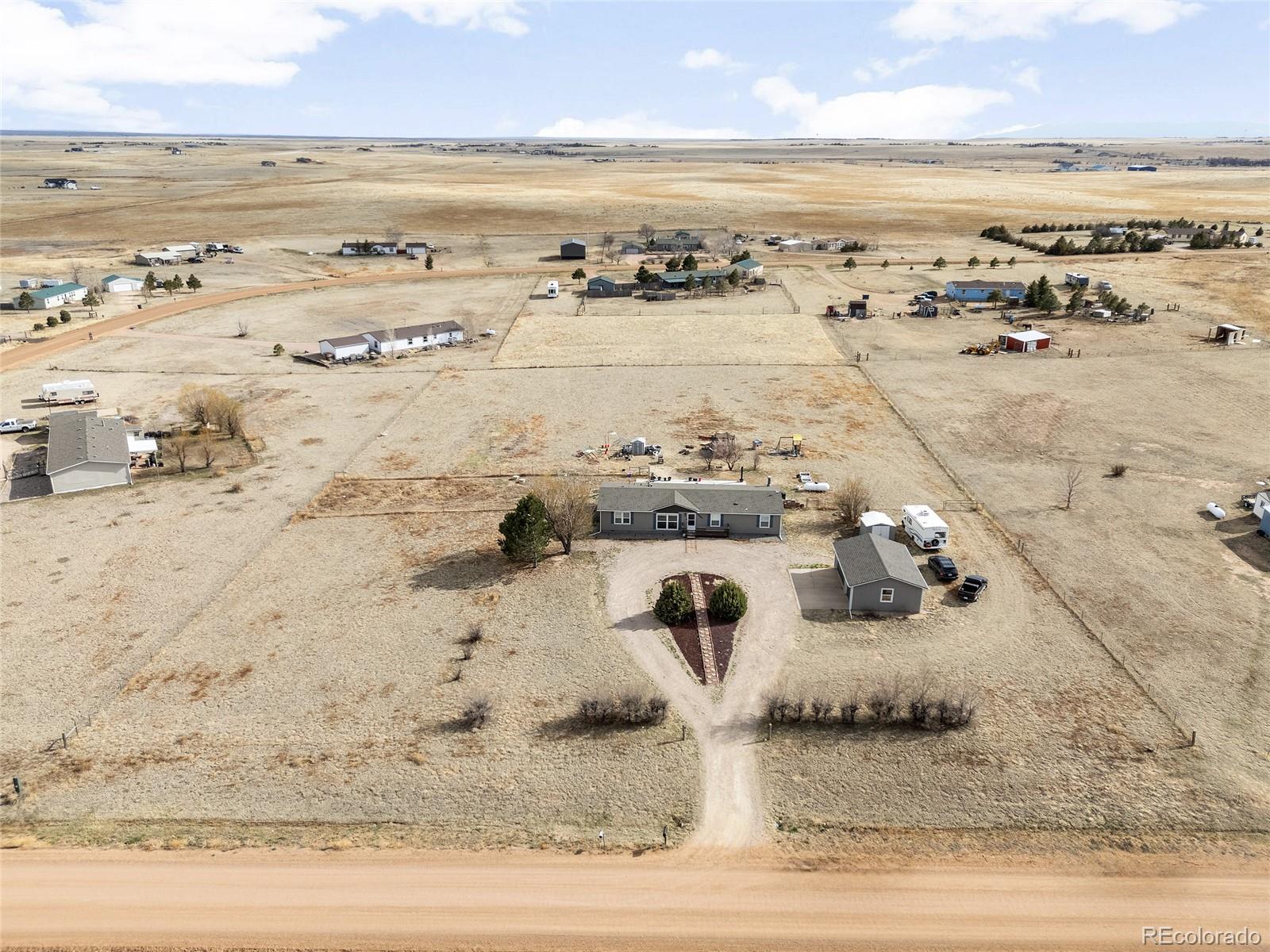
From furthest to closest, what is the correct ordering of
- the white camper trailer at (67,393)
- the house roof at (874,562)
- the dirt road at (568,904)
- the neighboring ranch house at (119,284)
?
1. the neighboring ranch house at (119,284)
2. the white camper trailer at (67,393)
3. the house roof at (874,562)
4. the dirt road at (568,904)

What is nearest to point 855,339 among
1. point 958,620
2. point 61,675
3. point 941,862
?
point 958,620

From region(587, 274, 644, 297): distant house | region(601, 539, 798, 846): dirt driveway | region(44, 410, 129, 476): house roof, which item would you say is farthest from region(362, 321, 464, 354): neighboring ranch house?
region(601, 539, 798, 846): dirt driveway

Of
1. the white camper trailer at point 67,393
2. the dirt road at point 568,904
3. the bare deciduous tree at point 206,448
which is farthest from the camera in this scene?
the white camper trailer at point 67,393

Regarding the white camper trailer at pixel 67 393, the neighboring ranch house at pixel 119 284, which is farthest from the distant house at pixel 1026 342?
the neighboring ranch house at pixel 119 284

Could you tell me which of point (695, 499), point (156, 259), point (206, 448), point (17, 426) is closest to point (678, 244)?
point (156, 259)

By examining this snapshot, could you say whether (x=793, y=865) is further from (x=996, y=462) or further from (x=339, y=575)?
(x=996, y=462)

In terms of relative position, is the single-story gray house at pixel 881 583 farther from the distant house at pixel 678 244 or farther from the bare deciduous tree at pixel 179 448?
the distant house at pixel 678 244
